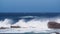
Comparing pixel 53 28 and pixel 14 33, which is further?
pixel 53 28

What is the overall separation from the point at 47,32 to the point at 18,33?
34 centimetres

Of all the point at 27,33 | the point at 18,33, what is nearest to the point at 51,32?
the point at 27,33

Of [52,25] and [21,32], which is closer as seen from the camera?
[21,32]

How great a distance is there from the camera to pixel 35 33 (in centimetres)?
155

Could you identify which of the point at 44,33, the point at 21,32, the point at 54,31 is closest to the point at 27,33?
the point at 21,32

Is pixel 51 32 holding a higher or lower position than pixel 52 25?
lower

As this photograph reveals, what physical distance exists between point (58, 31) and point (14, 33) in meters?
0.51

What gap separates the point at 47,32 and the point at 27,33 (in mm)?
235

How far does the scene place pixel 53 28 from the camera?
5.57 ft

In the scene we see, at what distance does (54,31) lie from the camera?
1.57m

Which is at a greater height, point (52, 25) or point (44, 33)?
point (52, 25)

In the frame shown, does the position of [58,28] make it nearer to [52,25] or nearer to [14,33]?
[52,25]

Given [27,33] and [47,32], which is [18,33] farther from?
[47,32]

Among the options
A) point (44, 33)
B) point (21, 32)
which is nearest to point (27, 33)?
point (21, 32)
